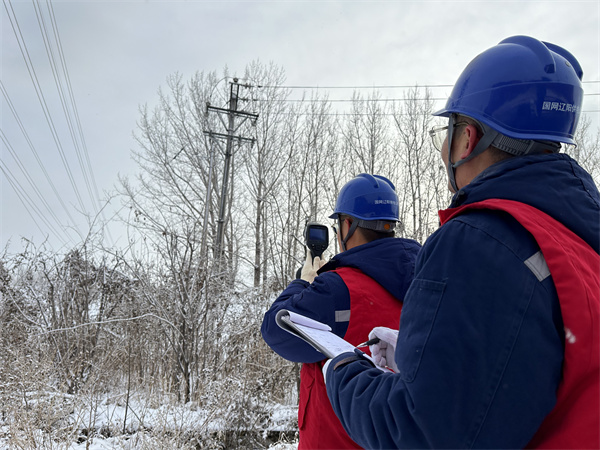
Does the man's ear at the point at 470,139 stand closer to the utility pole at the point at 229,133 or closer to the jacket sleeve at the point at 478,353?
the jacket sleeve at the point at 478,353

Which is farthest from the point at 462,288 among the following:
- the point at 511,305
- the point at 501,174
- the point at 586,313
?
the point at 501,174

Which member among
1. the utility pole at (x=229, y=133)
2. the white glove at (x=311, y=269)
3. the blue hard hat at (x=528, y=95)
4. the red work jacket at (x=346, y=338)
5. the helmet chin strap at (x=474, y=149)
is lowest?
the red work jacket at (x=346, y=338)

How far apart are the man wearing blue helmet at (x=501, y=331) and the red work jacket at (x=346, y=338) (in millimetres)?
846

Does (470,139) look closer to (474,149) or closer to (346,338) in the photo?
(474,149)

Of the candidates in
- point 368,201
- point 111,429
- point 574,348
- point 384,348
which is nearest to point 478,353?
point 574,348

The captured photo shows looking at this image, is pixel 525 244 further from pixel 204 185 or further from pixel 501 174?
pixel 204 185

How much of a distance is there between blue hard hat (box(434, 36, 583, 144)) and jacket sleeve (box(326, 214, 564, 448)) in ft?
1.16

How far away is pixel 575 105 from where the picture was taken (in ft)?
3.45

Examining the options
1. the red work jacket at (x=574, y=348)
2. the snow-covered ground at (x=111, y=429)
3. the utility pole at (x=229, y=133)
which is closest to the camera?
the red work jacket at (x=574, y=348)

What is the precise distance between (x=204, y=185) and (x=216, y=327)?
684 inches

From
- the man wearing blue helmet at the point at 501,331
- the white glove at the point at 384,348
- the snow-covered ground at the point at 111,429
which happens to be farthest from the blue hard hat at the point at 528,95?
the snow-covered ground at the point at 111,429

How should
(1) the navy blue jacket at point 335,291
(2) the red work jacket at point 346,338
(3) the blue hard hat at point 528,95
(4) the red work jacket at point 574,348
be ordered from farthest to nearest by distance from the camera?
(1) the navy blue jacket at point 335,291 → (2) the red work jacket at point 346,338 → (3) the blue hard hat at point 528,95 → (4) the red work jacket at point 574,348

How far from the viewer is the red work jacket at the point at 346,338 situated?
1699 millimetres

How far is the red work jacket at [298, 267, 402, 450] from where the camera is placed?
5.57ft
